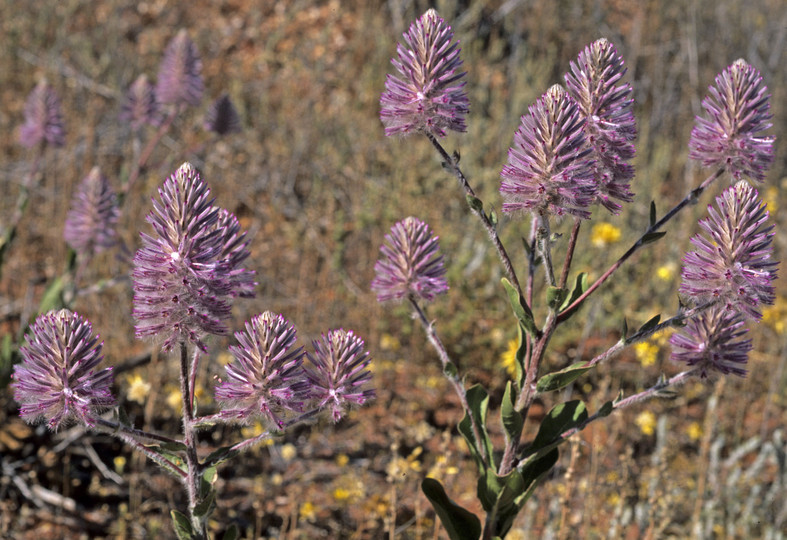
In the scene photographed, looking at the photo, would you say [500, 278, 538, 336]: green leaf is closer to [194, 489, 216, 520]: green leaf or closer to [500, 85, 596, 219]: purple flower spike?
[500, 85, 596, 219]: purple flower spike

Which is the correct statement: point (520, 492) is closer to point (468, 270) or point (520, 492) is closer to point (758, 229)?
point (758, 229)

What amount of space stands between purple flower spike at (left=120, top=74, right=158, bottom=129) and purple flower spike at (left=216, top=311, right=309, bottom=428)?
287 cm

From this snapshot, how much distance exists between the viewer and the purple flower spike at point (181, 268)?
157cm

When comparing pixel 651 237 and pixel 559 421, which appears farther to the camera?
pixel 559 421

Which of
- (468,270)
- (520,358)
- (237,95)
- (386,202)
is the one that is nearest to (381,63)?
(237,95)

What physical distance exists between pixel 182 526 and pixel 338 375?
536 millimetres

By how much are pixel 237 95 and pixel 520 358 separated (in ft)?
18.8

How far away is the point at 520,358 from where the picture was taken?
2.11 metres

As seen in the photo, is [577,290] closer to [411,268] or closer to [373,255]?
[411,268]

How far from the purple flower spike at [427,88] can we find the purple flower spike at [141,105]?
2.71 m

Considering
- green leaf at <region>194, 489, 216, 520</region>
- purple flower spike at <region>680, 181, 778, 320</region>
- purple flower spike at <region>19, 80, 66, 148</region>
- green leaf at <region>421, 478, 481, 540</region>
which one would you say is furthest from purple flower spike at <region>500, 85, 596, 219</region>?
purple flower spike at <region>19, 80, 66, 148</region>

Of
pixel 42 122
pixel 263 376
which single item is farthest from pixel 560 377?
pixel 42 122

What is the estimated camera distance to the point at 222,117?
4.03 m

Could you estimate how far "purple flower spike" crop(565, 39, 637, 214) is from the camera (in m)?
1.77
